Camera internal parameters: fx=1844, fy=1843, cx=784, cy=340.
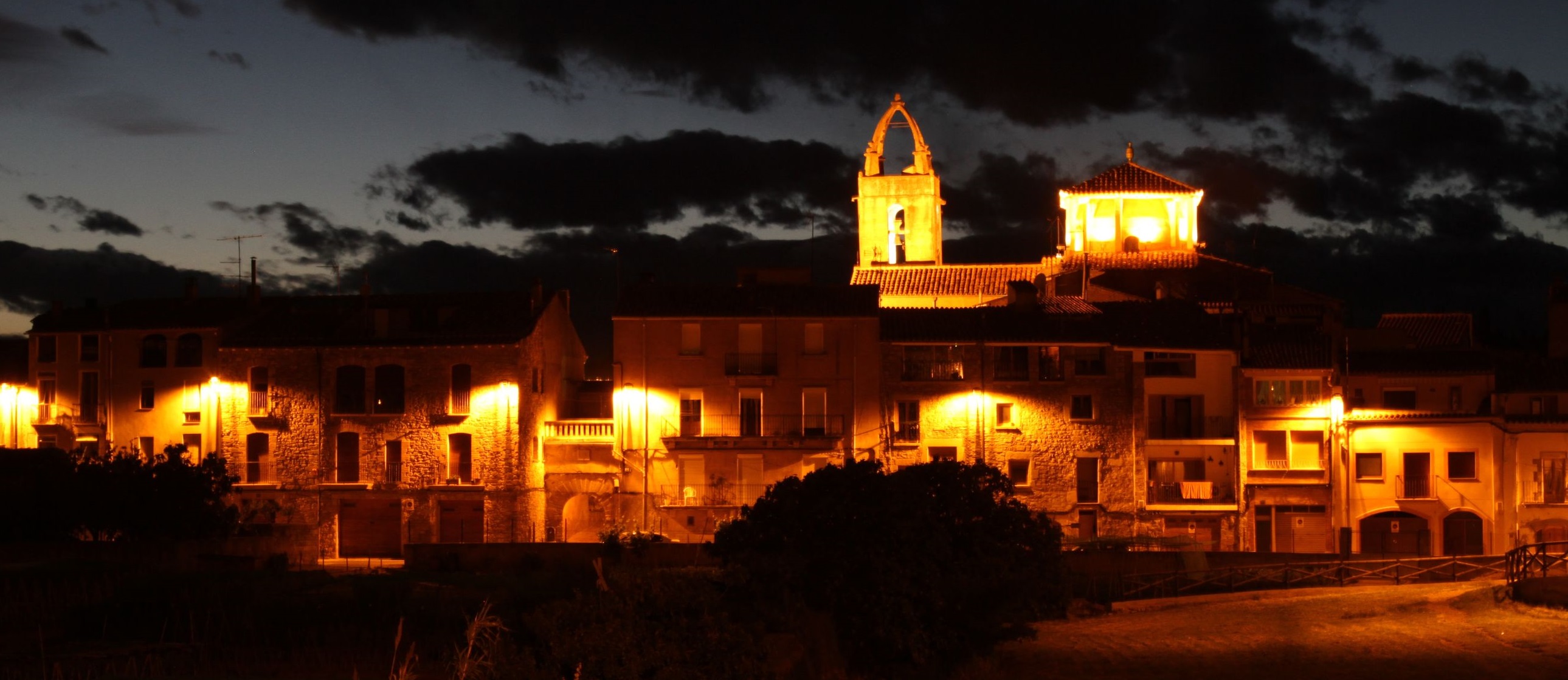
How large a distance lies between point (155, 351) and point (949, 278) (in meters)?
32.0

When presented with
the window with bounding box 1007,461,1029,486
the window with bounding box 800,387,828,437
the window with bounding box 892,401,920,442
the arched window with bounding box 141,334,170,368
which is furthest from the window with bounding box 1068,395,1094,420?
the arched window with bounding box 141,334,170,368

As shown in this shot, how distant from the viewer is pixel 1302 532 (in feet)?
194

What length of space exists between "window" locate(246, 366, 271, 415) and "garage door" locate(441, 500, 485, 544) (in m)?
7.03

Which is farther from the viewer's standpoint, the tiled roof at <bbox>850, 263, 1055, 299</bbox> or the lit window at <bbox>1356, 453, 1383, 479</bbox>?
the tiled roof at <bbox>850, 263, 1055, 299</bbox>

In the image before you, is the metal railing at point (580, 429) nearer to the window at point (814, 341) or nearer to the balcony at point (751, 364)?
the balcony at point (751, 364)

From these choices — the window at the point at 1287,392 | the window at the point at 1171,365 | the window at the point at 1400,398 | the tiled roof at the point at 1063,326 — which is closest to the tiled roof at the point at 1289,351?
the window at the point at 1287,392

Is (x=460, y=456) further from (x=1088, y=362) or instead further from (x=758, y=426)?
(x=1088, y=362)

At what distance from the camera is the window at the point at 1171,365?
59.5 m

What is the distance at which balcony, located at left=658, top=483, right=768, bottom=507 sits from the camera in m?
57.2

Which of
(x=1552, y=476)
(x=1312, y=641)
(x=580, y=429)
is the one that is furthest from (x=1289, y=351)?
(x=580, y=429)

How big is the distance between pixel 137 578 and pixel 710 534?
Result: 21.5 metres

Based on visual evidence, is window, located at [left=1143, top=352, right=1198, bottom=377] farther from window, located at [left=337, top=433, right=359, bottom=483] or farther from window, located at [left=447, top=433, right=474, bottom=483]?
window, located at [left=337, top=433, right=359, bottom=483]

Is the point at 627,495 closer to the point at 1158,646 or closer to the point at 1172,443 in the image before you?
the point at 1172,443

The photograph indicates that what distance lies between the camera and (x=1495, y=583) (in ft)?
152
